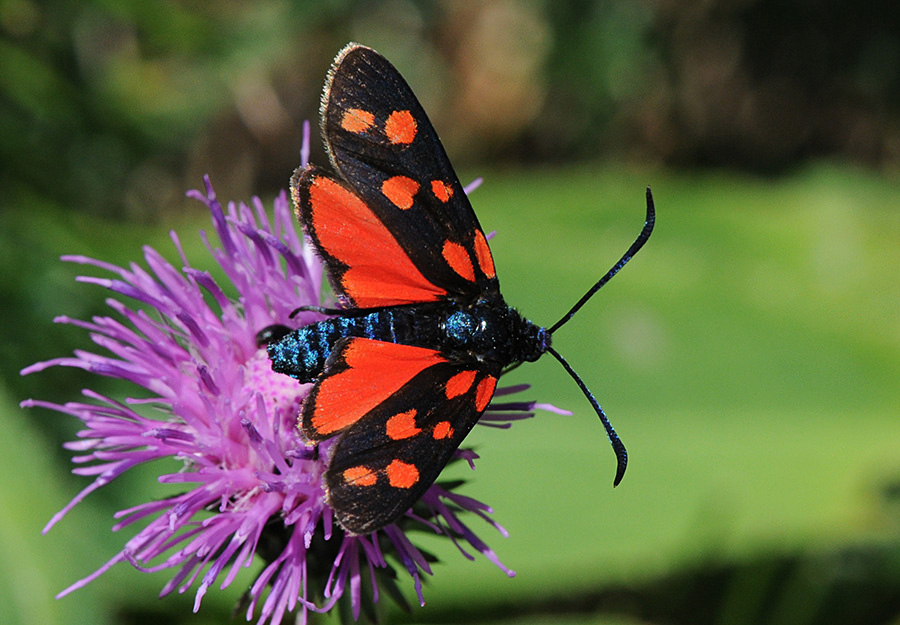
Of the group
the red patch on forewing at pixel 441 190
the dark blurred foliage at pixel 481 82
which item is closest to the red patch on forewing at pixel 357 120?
the red patch on forewing at pixel 441 190

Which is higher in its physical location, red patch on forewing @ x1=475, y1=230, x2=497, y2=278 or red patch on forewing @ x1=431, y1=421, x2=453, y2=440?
red patch on forewing @ x1=475, y1=230, x2=497, y2=278

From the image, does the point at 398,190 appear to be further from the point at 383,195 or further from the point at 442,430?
the point at 442,430

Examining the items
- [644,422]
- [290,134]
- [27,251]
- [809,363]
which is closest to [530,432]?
[644,422]

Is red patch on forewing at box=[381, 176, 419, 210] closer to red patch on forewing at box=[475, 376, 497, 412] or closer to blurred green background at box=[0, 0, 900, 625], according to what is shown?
red patch on forewing at box=[475, 376, 497, 412]

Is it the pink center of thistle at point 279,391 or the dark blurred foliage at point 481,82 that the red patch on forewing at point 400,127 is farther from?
the dark blurred foliage at point 481,82

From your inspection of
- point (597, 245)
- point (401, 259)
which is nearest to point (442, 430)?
point (401, 259)

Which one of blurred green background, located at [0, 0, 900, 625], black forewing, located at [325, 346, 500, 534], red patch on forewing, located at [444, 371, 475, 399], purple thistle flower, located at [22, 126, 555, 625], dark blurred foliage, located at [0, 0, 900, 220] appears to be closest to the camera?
black forewing, located at [325, 346, 500, 534]

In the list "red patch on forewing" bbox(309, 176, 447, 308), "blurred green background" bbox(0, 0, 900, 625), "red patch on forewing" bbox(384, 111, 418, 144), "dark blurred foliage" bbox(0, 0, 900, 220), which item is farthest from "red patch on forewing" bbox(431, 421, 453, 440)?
"dark blurred foliage" bbox(0, 0, 900, 220)
